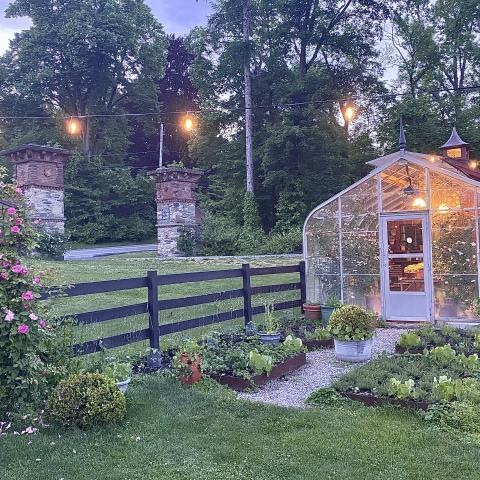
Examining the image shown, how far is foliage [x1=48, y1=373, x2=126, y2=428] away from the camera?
3244 mm

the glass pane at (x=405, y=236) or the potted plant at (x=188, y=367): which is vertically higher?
the glass pane at (x=405, y=236)

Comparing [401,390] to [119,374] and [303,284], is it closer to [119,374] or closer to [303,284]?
[119,374]

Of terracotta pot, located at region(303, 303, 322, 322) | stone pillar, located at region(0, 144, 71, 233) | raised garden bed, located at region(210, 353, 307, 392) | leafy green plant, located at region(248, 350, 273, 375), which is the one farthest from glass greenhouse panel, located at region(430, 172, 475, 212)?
stone pillar, located at region(0, 144, 71, 233)

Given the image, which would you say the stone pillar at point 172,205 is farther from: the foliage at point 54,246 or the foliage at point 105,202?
the foliage at point 105,202

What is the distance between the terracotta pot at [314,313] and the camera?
318 inches

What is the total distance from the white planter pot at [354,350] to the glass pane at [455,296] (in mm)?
2871

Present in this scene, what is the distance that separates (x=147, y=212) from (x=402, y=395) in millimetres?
24353

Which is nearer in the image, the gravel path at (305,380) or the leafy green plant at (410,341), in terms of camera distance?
the gravel path at (305,380)

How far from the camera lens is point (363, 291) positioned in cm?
863

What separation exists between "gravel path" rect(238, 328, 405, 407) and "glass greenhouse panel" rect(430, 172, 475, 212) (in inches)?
107

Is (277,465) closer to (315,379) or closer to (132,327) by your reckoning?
(315,379)

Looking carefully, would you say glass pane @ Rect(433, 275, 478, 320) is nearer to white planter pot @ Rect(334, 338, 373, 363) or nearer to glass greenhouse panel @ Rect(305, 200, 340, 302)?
glass greenhouse panel @ Rect(305, 200, 340, 302)

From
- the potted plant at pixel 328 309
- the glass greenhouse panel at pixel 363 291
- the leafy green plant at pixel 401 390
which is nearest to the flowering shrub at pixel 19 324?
the leafy green plant at pixel 401 390

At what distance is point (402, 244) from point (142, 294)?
475cm
